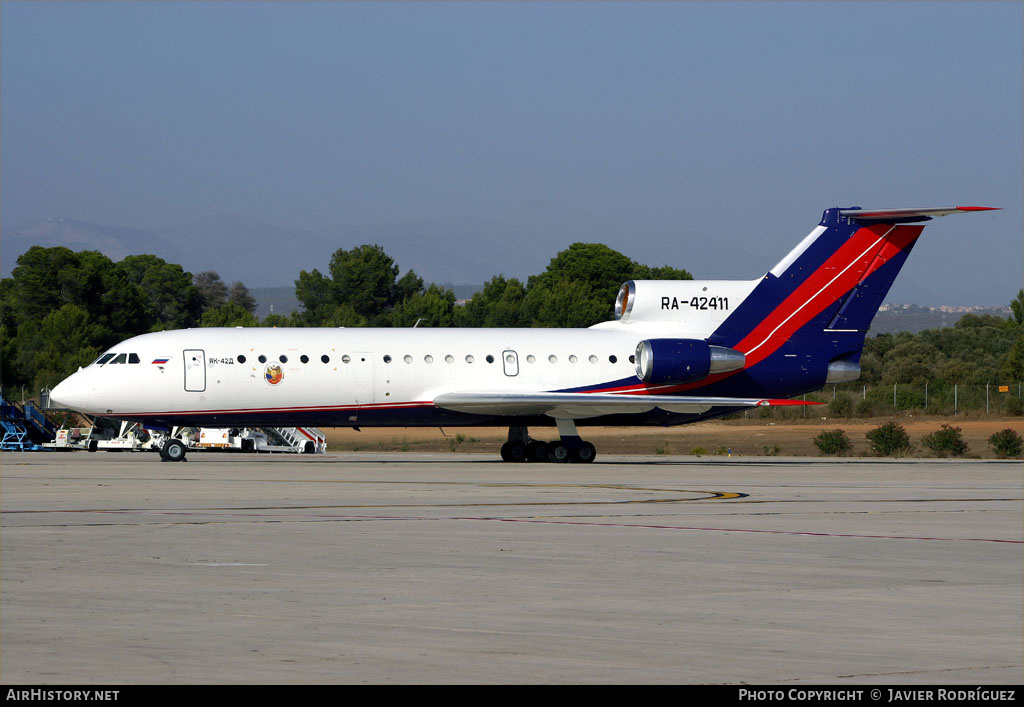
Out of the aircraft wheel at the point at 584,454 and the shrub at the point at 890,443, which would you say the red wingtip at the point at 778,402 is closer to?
the aircraft wheel at the point at 584,454

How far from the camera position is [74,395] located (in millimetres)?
39062

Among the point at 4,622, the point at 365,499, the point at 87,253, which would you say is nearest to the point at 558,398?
the point at 365,499

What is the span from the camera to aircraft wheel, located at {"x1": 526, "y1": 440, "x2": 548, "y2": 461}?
1674 inches

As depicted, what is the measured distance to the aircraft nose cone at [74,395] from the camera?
3891 centimetres

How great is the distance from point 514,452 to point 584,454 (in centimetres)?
259

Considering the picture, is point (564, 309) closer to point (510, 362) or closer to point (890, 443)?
point (890, 443)

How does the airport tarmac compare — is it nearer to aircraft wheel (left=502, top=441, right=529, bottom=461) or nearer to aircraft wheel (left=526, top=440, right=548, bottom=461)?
aircraft wheel (left=526, top=440, right=548, bottom=461)

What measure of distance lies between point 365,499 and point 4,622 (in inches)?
529

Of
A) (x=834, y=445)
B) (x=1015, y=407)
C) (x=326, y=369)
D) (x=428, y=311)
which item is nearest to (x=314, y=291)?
(x=428, y=311)

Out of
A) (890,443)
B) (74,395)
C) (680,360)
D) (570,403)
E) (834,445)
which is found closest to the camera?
(74,395)

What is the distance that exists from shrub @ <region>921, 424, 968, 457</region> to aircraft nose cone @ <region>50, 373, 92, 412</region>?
30596 mm

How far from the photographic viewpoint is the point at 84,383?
3916 cm

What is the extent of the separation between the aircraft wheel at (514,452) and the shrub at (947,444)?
1790cm

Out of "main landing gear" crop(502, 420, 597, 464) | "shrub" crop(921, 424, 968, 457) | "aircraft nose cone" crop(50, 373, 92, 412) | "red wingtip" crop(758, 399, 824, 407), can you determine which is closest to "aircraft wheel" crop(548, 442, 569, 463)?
"main landing gear" crop(502, 420, 597, 464)
